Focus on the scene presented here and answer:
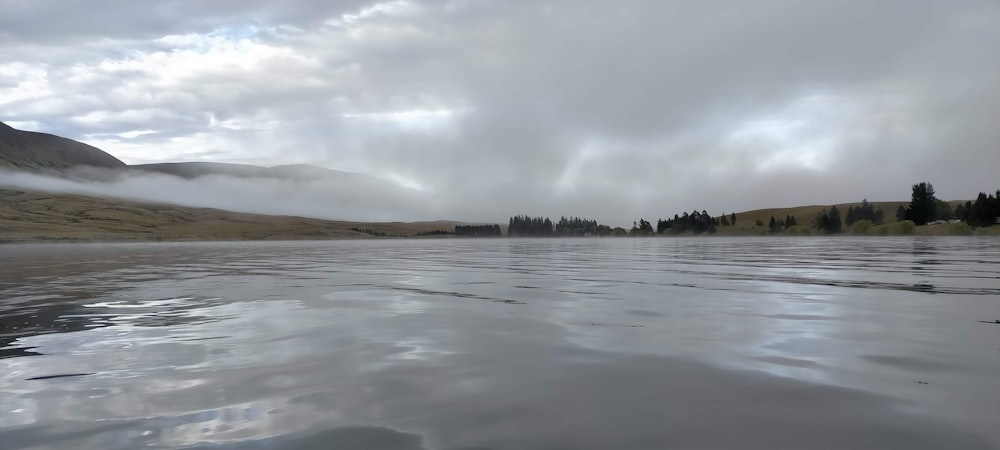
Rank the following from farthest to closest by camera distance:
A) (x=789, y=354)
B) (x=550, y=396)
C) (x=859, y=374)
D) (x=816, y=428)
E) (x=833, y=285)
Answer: (x=833, y=285) < (x=789, y=354) < (x=859, y=374) < (x=550, y=396) < (x=816, y=428)

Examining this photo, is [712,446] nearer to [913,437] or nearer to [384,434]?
[913,437]

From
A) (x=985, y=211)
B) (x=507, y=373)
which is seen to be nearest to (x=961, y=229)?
(x=985, y=211)

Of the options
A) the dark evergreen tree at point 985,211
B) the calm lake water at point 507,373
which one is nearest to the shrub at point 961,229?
the dark evergreen tree at point 985,211

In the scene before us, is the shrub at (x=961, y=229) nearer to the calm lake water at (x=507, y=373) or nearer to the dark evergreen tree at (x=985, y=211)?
the dark evergreen tree at (x=985, y=211)

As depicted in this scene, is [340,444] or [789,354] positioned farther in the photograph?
[789,354]

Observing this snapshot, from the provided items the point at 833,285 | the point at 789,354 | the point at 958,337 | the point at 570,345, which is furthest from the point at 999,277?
the point at 570,345

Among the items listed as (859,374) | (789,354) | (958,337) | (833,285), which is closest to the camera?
A: (859,374)

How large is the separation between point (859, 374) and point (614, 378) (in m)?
3.47

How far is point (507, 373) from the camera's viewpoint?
859 centimetres

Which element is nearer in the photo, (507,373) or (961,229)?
(507,373)

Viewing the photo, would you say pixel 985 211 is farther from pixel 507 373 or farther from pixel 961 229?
pixel 507 373

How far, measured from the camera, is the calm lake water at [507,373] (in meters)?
5.98

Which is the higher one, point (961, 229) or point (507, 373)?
point (961, 229)

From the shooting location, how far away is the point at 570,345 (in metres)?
10.6
